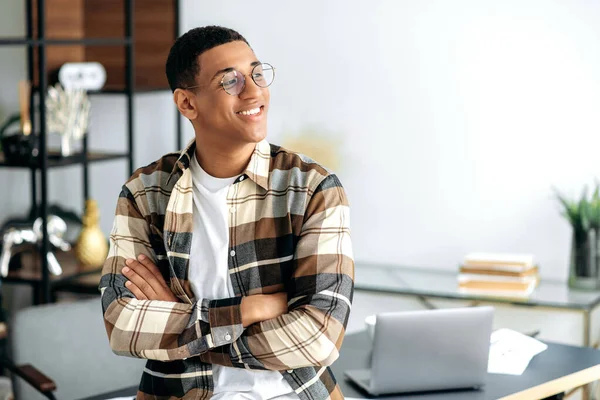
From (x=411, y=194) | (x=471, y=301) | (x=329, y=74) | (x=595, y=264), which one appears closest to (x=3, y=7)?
(x=329, y=74)

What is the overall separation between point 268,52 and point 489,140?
3.55 ft

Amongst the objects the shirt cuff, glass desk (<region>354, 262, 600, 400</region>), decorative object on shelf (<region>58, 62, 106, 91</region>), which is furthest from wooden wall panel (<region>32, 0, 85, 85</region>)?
the shirt cuff

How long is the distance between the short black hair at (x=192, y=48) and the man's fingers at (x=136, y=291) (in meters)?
0.43

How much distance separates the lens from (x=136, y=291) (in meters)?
2.00

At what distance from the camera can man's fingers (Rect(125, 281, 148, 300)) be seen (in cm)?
200

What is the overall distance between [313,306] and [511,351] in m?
0.77

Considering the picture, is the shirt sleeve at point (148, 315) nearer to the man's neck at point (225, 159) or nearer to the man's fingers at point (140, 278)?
the man's fingers at point (140, 278)

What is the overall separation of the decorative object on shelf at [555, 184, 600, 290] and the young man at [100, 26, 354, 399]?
185 centimetres

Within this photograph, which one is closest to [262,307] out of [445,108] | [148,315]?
[148,315]

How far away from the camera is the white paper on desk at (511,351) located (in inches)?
92.5

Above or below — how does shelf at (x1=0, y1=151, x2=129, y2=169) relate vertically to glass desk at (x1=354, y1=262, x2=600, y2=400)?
above

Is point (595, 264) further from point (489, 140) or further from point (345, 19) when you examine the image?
point (345, 19)

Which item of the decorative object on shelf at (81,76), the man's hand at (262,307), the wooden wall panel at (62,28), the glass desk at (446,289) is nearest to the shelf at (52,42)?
the decorative object on shelf at (81,76)

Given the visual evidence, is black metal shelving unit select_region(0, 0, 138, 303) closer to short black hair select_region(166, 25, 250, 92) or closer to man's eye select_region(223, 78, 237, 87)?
short black hair select_region(166, 25, 250, 92)
